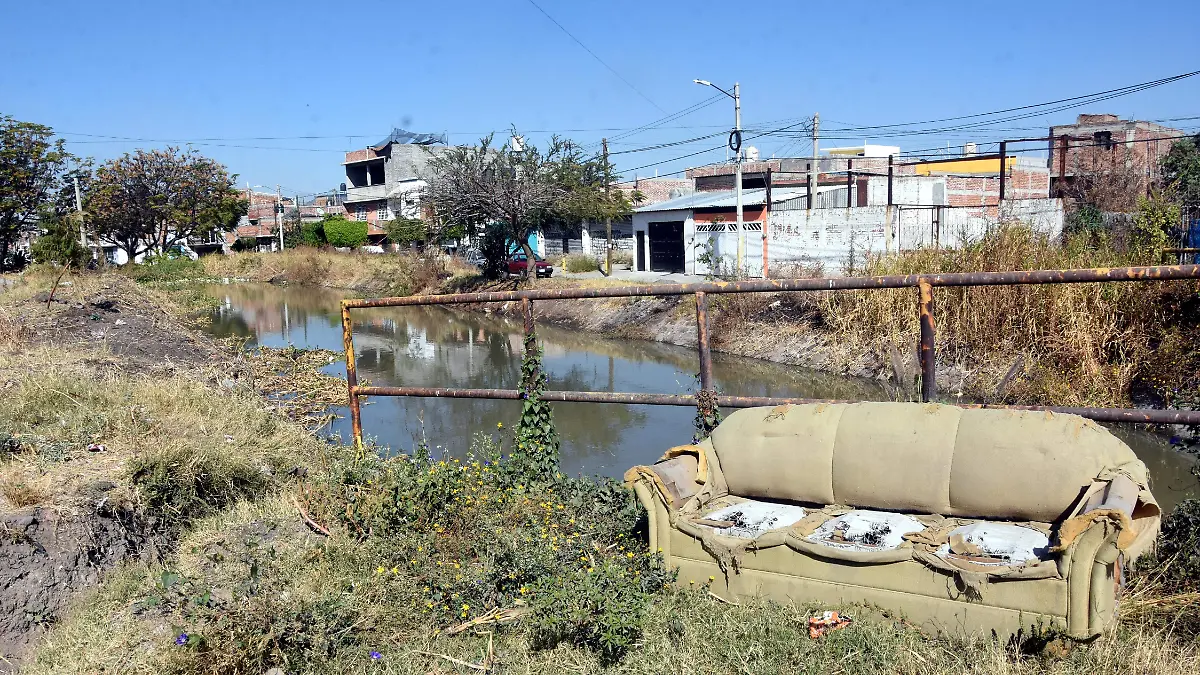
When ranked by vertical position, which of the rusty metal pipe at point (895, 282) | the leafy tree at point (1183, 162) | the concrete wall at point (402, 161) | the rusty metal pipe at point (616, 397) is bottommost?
the rusty metal pipe at point (616, 397)

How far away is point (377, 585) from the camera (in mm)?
3691

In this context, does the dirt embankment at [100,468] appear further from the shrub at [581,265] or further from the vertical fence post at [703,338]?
the shrub at [581,265]

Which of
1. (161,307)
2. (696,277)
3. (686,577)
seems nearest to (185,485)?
(686,577)

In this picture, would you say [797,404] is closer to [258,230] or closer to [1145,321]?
[1145,321]

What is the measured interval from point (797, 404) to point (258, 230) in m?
67.8

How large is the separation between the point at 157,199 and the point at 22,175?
1031 cm

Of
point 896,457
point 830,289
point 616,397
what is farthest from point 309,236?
point 896,457

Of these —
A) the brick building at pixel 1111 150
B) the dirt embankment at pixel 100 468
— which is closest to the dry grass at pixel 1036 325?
the dirt embankment at pixel 100 468

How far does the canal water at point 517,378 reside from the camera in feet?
28.2

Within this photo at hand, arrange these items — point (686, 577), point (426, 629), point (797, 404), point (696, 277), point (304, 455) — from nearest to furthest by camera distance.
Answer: point (426, 629)
point (686, 577)
point (797, 404)
point (304, 455)
point (696, 277)

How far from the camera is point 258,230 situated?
65.5 meters

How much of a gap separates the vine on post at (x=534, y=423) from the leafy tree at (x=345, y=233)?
50865 mm

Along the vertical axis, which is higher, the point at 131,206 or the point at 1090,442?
the point at 131,206

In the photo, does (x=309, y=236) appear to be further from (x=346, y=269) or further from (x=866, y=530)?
(x=866, y=530)
